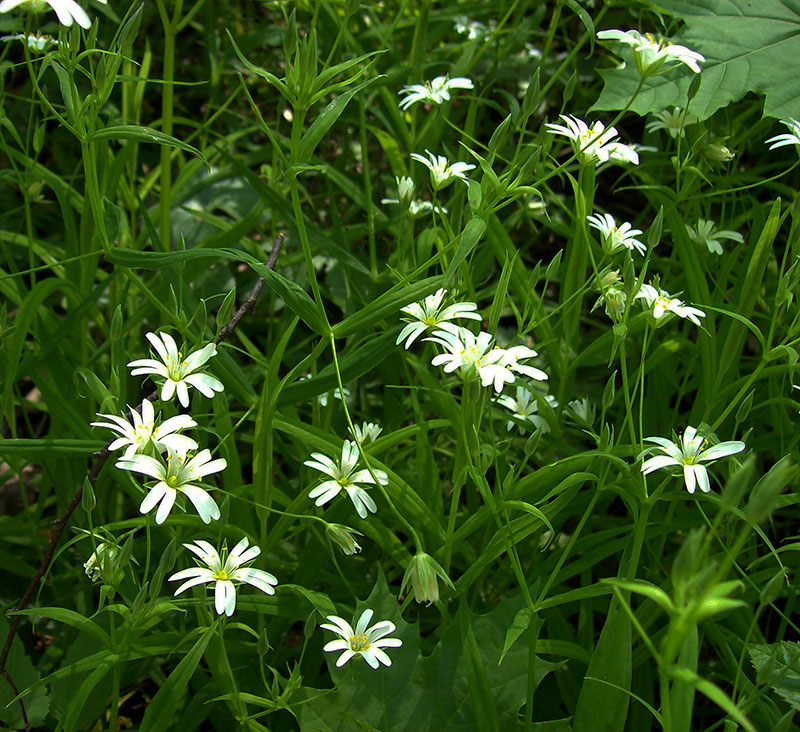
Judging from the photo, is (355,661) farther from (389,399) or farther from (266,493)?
(389,399)

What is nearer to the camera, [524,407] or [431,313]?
[431,313]

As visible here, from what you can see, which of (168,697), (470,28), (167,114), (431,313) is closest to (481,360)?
(431,313)

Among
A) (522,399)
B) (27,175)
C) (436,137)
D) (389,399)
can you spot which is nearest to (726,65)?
(436,137)

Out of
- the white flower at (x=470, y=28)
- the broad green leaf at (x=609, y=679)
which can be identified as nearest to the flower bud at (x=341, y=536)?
the broad green leaf at (x=609, y=679)

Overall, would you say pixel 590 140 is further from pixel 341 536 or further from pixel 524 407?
pixel 341 536

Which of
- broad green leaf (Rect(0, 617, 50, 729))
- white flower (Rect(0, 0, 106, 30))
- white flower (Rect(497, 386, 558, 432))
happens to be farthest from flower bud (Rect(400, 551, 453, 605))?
white flower (Rect(0, 0, 106, 30))

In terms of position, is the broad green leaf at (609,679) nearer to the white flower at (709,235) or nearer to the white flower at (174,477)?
the white flower at (174,477)
